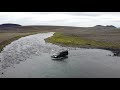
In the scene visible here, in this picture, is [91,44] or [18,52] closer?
[18,52]

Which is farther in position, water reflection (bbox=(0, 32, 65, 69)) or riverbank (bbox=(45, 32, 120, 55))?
riverbank (bbox=(45, 32, 120, 55))

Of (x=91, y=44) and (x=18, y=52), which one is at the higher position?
(x=18, y=52)

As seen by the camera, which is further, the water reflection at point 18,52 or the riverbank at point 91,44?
the riverbank at point 91,44
